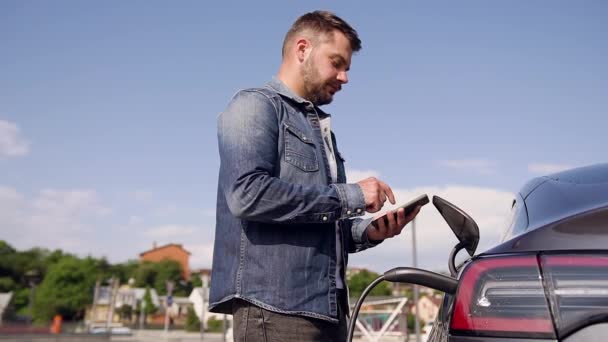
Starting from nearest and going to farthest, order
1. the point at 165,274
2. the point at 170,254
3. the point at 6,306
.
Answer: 1. the point at 6,306
2. the point at 165,274
3. the point at 170,254

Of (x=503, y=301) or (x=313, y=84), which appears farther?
(x=313, y=84)

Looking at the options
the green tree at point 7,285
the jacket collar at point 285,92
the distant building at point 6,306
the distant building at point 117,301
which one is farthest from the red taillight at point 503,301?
the green tree at point 7,285

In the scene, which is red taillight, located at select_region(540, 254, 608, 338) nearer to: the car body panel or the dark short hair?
the car body panel

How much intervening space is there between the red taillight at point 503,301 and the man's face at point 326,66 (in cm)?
113

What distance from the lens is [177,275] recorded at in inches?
4636

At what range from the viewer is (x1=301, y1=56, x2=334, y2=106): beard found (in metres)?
2.56

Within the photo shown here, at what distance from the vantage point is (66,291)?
9262 cm

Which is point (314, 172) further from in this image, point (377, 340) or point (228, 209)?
point (377, 340)

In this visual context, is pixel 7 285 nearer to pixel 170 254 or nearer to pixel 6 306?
pixel 6 306

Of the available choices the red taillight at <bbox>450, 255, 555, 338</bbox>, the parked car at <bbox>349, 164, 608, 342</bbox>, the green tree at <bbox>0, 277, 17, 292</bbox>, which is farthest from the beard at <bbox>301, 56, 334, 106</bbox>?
the green tree at <bbox>0, 277, 17, 292</bbox>

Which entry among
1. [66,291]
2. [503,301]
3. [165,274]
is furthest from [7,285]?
[503,301]

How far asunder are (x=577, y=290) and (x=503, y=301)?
0.17 meters

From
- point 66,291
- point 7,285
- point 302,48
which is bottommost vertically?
point 302,48

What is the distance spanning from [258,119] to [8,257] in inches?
4911
